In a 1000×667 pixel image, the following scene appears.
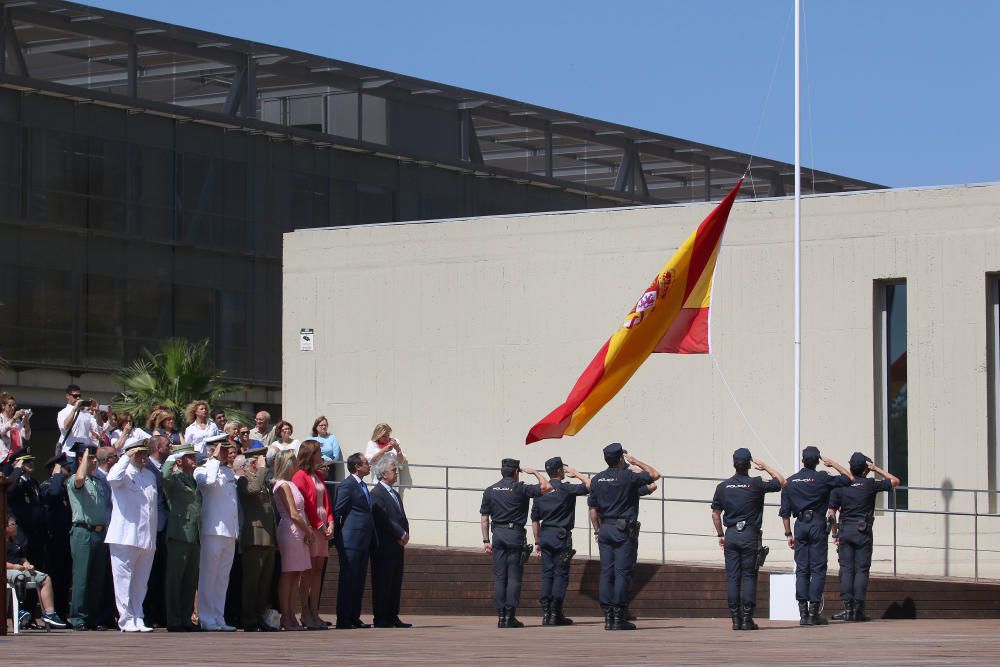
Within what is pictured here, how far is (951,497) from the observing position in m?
22.7

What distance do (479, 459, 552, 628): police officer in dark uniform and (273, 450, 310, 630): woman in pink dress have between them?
2.07 metres

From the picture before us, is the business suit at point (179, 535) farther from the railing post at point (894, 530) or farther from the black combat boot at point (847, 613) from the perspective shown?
the railing post at point (894, 530)

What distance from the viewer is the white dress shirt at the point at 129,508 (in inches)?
685

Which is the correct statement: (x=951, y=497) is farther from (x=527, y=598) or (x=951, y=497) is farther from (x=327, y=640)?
(x=327, y=640)

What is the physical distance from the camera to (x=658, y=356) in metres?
24.8

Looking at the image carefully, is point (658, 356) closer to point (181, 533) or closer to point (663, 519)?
point (663, 519)

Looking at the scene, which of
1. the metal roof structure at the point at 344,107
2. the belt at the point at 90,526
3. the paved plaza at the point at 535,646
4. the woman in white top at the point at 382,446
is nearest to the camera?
the paved plaza at the point at 535,646

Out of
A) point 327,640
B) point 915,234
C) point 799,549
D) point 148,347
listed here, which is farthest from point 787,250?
point 148,347

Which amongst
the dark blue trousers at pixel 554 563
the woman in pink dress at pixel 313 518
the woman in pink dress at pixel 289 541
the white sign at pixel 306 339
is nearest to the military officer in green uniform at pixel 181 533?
the woman in pink dress at pixel 289 541

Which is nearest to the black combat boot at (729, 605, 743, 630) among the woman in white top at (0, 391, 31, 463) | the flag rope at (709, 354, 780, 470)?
the flag rope at (709, 354, 780, 470)

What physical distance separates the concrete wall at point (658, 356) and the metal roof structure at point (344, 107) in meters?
13.2

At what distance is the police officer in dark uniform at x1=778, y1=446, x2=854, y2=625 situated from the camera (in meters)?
19.8

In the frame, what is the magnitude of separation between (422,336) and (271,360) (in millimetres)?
16432

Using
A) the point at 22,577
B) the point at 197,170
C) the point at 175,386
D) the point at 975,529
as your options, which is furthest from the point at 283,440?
the point at 197,170
